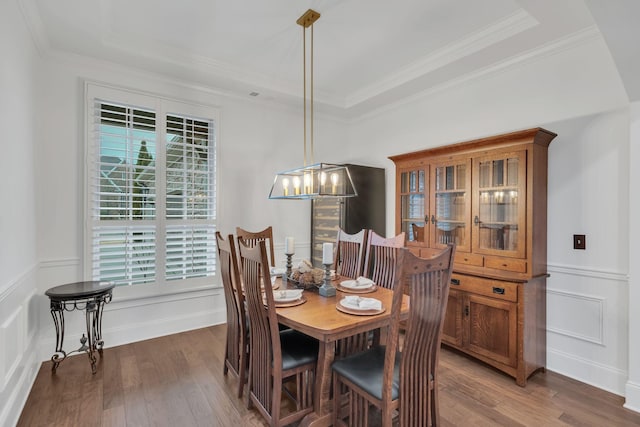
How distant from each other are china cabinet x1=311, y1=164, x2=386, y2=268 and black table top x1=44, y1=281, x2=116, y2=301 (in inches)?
102

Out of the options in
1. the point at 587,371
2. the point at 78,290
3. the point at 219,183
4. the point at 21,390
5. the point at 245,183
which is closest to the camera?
the point at 21,390

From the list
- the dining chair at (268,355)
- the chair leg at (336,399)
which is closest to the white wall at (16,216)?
the dining chair at (268,355)

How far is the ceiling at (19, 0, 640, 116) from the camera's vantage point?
2.48m

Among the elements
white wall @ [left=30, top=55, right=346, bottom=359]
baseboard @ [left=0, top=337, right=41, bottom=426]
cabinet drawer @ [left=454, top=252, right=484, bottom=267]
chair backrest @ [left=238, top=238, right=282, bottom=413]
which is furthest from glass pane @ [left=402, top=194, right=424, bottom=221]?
baseboard @ [left=0, top=337, right=41, bottom=426]

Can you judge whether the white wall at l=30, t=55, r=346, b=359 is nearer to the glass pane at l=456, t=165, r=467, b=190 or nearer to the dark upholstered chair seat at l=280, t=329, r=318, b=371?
the dark upholstered chair seat at l=280, t=329, r=318, b=371

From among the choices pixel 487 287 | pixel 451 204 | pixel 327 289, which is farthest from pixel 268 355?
pixel 451 204

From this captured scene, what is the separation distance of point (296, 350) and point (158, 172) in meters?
2.50

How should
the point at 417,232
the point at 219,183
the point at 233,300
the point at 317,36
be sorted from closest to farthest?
1. the point at 233,300
2. the point at 317,36
3. the point at 417,232
4. the point at 219,183

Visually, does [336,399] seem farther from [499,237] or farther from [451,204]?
[451,204]

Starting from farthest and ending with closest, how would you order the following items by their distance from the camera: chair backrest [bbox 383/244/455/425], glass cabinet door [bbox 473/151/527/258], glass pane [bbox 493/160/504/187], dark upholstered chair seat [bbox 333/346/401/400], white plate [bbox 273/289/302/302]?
glass pane [bbox 493/160/504/187]
glass cabinet door [bbox 473/151/527/258]
white plate [bbox 273/289/302/302]
dark upholstered chair seat [bbox 333/346/401/400]
chair backrest [bbox 383/244/455/425]

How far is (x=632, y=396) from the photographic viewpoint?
2.25m

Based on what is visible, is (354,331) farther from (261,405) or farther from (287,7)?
(287,7)

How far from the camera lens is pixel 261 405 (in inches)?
81.1

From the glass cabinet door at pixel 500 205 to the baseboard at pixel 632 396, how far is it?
1086mm
